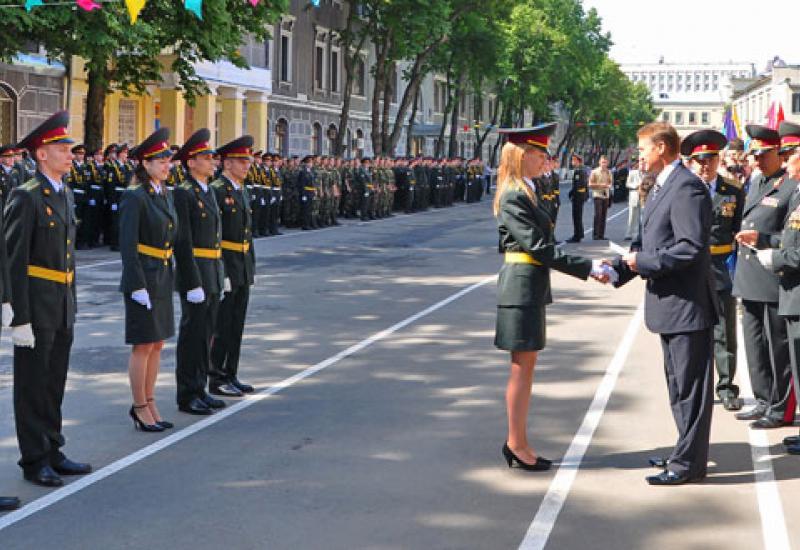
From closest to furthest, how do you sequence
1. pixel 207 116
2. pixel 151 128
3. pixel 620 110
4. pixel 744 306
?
pixel 744 306 → pixel 151 128 → pixel 207 116 → pixel 620 110

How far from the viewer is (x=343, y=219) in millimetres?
34969

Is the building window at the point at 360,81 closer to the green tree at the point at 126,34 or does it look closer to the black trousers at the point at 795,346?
the green tree at the point at 126,34

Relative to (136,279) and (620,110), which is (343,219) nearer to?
(136,279)

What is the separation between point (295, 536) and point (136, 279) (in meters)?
2.75

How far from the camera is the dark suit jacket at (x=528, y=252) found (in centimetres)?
701

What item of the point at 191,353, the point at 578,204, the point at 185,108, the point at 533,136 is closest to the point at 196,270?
the point at 191,353

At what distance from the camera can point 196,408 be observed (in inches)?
339

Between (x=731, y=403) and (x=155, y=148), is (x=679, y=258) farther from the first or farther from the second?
(x=155, y=148)

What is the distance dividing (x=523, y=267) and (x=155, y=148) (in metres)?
2.62

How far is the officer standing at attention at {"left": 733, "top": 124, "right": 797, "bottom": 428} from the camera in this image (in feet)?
27.6

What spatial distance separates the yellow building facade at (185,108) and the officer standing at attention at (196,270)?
23.5 m

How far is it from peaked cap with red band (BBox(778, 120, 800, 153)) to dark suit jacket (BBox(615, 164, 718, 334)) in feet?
5.69

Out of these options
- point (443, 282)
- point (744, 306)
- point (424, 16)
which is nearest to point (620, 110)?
point (424, 16)

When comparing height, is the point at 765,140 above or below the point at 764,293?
above
